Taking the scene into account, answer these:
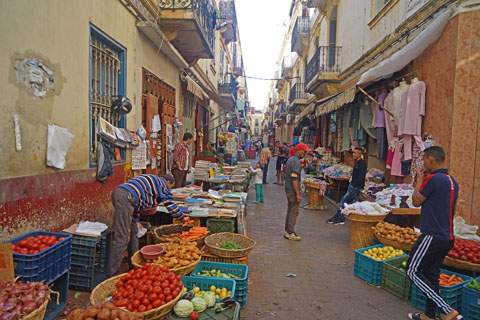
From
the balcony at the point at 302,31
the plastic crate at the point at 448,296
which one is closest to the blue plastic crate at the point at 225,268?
the plastic crate at the point at 448,296

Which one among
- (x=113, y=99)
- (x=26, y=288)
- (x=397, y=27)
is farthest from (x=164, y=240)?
(x=397, y=27)

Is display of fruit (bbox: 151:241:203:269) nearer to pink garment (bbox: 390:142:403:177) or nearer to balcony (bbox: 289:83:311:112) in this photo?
pink garment (bbox: 390:142:403:177)

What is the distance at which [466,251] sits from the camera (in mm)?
4641

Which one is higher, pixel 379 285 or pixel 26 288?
pixel 26 288

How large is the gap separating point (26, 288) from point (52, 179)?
178 centimetres

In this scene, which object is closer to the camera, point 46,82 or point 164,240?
point 46,82

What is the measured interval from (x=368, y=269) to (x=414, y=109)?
3.94 m

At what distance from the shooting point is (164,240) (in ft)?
16.4

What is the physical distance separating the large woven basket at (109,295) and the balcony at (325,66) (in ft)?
42.6

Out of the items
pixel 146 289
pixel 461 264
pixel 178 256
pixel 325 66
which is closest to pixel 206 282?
pixel 178 256

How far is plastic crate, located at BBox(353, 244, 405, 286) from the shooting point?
4.86m

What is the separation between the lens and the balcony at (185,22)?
839 cm

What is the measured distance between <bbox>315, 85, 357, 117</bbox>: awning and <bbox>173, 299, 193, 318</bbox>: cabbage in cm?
726

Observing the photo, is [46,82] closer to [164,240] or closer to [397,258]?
[164,240]
